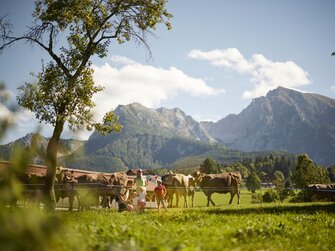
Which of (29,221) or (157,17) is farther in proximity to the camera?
(157,17)

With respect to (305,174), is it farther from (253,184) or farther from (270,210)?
(253,184)

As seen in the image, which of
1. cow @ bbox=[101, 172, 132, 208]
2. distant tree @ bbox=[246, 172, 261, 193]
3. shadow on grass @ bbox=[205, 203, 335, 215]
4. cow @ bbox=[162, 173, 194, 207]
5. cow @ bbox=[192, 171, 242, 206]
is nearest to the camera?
shadow on grass @ bbox=[205, 203, 335, 215]

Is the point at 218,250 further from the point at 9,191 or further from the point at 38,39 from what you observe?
the point at 38,39

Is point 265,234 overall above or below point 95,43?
below

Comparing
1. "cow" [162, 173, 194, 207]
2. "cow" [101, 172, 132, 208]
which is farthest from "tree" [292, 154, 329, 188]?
"cow" [101, 172, 132, 208]

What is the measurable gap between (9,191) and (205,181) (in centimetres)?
3049

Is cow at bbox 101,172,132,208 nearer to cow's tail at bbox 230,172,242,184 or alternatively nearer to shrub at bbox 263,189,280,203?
cow's tail at bbox 230,172,242,184

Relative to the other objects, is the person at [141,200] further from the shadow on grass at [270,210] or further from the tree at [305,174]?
the tree at [305,174]

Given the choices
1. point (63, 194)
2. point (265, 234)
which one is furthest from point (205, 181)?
point (265, 234)

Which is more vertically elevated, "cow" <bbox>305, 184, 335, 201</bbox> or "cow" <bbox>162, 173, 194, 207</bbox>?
"cow" <bbox>162, 173, 194, 207</bbox>

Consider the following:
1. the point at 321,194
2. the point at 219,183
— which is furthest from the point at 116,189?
the point at 321,194

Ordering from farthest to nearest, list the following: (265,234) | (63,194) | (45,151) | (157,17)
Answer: (63,194), (157,17), (265,234), (45,151)

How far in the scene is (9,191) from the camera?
1.91 metres

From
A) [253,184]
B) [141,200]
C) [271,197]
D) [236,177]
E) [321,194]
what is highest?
[236,177]
